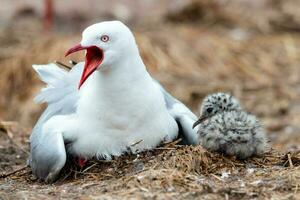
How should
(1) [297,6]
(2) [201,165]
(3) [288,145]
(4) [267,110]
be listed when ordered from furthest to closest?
(1) [297,6]
(4) [267,110]
(3) [288,145]
(2) [201,165]

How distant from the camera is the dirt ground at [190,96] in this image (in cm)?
616

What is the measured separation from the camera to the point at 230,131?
671 cm

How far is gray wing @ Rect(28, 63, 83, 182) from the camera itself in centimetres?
672

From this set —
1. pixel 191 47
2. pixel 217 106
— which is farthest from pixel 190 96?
pixel 217 106

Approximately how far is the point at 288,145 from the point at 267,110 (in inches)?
64.6

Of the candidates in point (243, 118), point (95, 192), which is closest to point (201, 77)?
point (243, 118)

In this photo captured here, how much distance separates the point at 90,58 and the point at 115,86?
264 mm

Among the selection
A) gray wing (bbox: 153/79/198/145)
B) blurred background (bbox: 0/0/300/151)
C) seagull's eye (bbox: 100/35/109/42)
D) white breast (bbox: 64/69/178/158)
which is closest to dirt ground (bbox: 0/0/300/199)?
blurred background (bbox: 0/0/300/151)

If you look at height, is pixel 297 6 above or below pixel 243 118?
above

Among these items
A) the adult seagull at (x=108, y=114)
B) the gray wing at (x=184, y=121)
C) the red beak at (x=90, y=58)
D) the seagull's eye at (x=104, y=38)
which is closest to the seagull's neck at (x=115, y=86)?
the adult seagull at (x=108, y=114)

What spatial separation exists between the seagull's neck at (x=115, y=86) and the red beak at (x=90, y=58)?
0.10m

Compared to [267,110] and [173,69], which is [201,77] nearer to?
[173,69]

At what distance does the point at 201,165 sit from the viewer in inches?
259

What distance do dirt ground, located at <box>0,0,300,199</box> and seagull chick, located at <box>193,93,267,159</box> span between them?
0.08 metres
